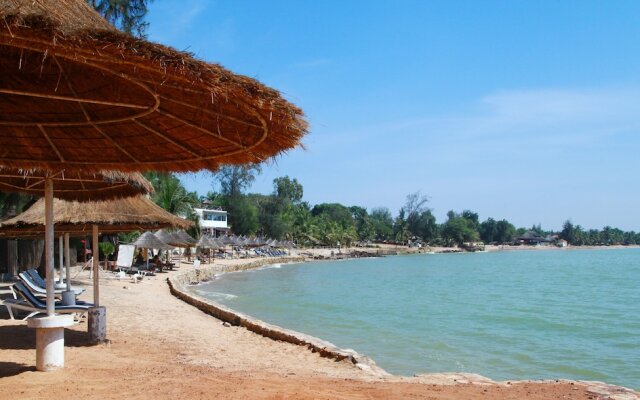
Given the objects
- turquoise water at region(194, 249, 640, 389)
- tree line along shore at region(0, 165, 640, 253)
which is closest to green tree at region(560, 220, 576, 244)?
tree line along shore at region(0, 165, 640, 253)

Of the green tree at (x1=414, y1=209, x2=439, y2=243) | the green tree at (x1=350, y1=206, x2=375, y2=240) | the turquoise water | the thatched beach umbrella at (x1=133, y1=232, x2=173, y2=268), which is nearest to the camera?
the turquoise water

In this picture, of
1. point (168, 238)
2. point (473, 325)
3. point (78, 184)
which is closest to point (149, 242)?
point (168, 238)

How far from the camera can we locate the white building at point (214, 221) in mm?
59469

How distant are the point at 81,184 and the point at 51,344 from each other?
200 cm

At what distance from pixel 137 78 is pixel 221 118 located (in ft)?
2.29

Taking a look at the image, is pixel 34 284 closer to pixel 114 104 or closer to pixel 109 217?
pixel 109 217

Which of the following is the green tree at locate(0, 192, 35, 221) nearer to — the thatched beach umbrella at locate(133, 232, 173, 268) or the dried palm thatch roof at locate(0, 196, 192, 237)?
the thatched beach umbrella at locate(133, 232, 173, 268)

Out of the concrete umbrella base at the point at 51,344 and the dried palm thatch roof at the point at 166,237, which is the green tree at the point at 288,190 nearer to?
the dried palm thatch roof at the point at 166,237

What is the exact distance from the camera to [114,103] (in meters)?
3.28

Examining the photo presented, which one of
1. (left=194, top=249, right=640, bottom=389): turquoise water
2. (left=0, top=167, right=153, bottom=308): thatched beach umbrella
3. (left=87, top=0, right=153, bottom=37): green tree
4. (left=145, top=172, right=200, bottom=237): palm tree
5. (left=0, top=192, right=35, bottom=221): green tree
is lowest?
(left=194, top=249, right=640, bottom=389): turquoise water

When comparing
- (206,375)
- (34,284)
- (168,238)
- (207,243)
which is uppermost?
(168,238)

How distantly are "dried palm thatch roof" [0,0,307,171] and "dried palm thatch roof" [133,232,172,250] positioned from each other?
1875 cm

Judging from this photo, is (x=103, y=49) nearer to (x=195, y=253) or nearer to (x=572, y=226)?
(x=195, y=253)

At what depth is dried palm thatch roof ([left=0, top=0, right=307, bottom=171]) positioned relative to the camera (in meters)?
2.40
